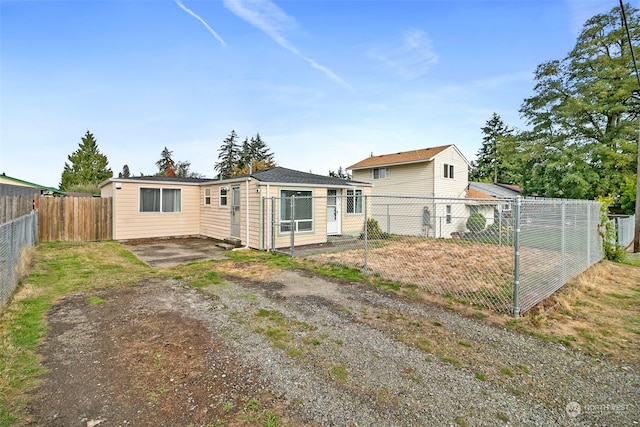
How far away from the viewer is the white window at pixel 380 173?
21.4m

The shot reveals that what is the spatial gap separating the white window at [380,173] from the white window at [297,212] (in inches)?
439

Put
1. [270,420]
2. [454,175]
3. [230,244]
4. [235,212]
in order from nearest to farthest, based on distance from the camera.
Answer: [270,420] < [230,244] < [235,212] < [454,175]

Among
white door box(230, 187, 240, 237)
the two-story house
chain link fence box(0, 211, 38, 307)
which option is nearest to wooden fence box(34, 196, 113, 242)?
white door box(230, 187, 240, 237)

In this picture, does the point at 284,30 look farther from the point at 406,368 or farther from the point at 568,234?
the point at 406,368

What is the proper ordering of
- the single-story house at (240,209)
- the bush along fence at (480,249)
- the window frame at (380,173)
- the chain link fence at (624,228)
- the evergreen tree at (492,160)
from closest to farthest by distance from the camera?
the bush along fence at (480,249) → the single-story house at (240,209) → the chain link fence at (624,228) → the window frame at (380,173) → the evergreen tree at (492,160)

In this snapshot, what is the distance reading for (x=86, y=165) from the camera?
1555 inches

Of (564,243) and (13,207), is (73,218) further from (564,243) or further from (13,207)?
(564,243)

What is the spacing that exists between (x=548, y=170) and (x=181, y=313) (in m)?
22.2

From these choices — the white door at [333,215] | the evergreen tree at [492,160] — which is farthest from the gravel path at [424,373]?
the evergreen tree at [492,160]

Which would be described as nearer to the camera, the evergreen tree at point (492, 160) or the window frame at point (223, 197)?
the window frame at point (223, 197)

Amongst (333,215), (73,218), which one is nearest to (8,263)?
(73,218)

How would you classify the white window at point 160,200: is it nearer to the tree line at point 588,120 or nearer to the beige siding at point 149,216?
the beige siding at point 149,216

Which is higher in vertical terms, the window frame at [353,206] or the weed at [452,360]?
the window frame at [353,206]

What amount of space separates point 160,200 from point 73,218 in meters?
3.22
